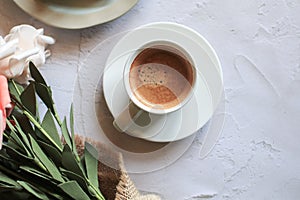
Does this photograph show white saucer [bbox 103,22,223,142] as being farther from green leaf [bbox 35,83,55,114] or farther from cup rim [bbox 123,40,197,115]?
green leaf [bbox 35,83,55,114]

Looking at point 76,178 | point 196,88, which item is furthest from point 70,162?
point 196,88

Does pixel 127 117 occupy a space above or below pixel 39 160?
above

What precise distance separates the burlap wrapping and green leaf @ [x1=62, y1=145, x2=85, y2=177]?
0.16 feet

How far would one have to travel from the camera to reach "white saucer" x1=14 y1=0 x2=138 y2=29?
0.74 m

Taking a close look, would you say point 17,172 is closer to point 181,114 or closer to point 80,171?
point 80,171

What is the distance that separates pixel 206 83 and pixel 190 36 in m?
0.07

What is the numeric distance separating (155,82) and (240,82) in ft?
0.42

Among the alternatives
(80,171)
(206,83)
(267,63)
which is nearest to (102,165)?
(80,171)

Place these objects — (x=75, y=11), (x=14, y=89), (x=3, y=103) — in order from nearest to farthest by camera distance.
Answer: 1. (x=3, y=103)
2. (x=14, y=89)
3. (x=75, y=11)

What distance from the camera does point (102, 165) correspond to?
66 centimetres

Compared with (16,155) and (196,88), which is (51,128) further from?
(196,88)

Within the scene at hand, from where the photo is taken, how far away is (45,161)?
1.88 feet

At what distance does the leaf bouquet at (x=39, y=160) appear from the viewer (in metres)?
0.57

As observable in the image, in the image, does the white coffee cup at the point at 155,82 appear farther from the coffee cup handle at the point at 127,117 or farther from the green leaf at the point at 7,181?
the green leaf at the point at 7,181
